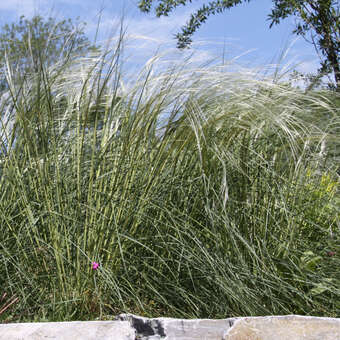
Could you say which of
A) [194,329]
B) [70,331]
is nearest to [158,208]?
[194,329]

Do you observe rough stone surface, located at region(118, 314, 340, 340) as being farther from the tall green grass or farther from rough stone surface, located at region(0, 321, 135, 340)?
the tall green grass

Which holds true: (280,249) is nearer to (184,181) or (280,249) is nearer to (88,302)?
(184,181)

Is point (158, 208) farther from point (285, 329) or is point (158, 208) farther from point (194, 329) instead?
point (285, 329)

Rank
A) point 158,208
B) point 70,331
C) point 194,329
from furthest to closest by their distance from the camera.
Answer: point 158,208
point 194,329
point 70,331

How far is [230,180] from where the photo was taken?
258cm

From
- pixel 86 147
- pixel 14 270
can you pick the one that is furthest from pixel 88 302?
pixel 86 147

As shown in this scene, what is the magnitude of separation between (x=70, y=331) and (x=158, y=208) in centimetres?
86

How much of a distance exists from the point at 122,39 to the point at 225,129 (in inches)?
28.4

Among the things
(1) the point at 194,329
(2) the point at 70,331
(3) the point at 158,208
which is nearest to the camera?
(2) the point at 70,331

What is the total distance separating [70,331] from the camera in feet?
5.70

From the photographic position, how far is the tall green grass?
2.24m

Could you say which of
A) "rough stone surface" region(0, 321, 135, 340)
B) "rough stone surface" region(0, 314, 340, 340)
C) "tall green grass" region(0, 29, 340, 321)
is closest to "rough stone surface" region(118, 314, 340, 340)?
"rough stone surface" region(0, 314, 340, 340)

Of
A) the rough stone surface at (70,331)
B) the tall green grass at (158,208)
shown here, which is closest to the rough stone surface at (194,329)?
the rough stone surface at (70,331)

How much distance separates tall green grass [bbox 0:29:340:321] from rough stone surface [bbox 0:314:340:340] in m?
0.25
